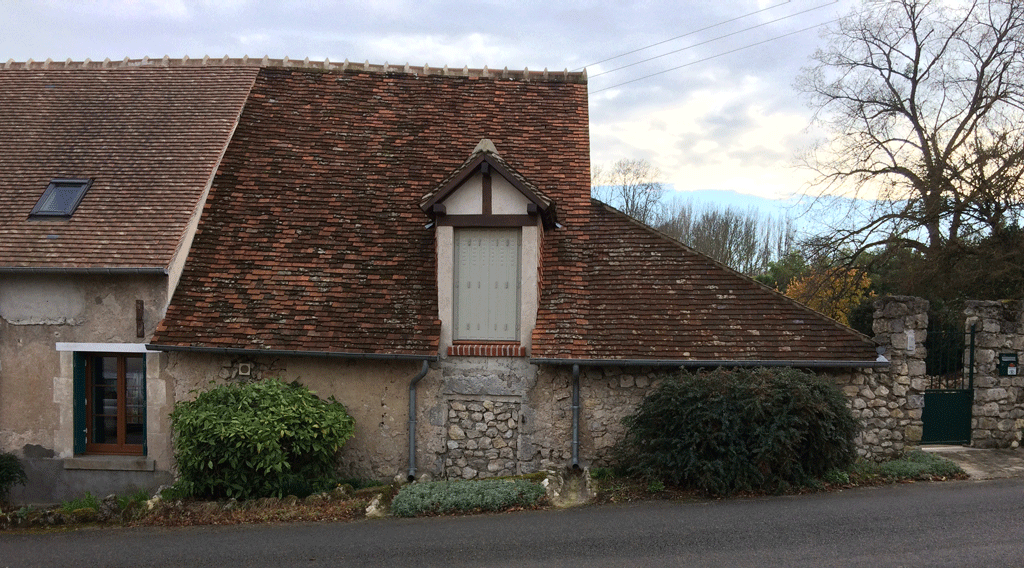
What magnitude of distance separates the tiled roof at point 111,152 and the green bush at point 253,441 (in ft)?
7.31

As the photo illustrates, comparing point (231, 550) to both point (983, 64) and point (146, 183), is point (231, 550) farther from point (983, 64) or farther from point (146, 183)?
point (983, 64)

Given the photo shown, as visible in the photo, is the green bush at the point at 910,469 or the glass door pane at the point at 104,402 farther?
the glass door pane at the point at 104,402

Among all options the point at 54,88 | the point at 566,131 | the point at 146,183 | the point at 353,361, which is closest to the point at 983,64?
the point at 566,131

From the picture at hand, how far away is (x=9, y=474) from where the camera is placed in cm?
988

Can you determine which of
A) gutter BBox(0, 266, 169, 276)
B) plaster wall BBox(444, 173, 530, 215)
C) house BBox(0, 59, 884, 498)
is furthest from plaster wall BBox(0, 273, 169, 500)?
plaster wall BBox(444, 173, 530, 215)

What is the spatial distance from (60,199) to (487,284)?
6.80 metres

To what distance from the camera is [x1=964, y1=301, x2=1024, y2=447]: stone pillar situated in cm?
1073

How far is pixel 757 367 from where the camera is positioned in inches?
364

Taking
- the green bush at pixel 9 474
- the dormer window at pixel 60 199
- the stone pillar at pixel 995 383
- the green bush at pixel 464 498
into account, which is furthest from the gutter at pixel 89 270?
the stone pillar at pixel 995 383

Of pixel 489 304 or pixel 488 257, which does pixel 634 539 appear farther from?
pixel 488 257

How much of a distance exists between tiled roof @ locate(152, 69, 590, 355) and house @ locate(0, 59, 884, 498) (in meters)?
0.04

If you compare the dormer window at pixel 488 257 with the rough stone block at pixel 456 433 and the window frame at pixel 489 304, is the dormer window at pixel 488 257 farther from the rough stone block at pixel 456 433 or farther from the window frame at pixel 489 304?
the rough stone block at pixel 456 433

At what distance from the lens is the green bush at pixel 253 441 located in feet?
28.3

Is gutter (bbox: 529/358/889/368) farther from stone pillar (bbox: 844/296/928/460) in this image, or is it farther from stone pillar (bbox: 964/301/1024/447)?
stone pillar (bbox: 964/301/1024/447)
